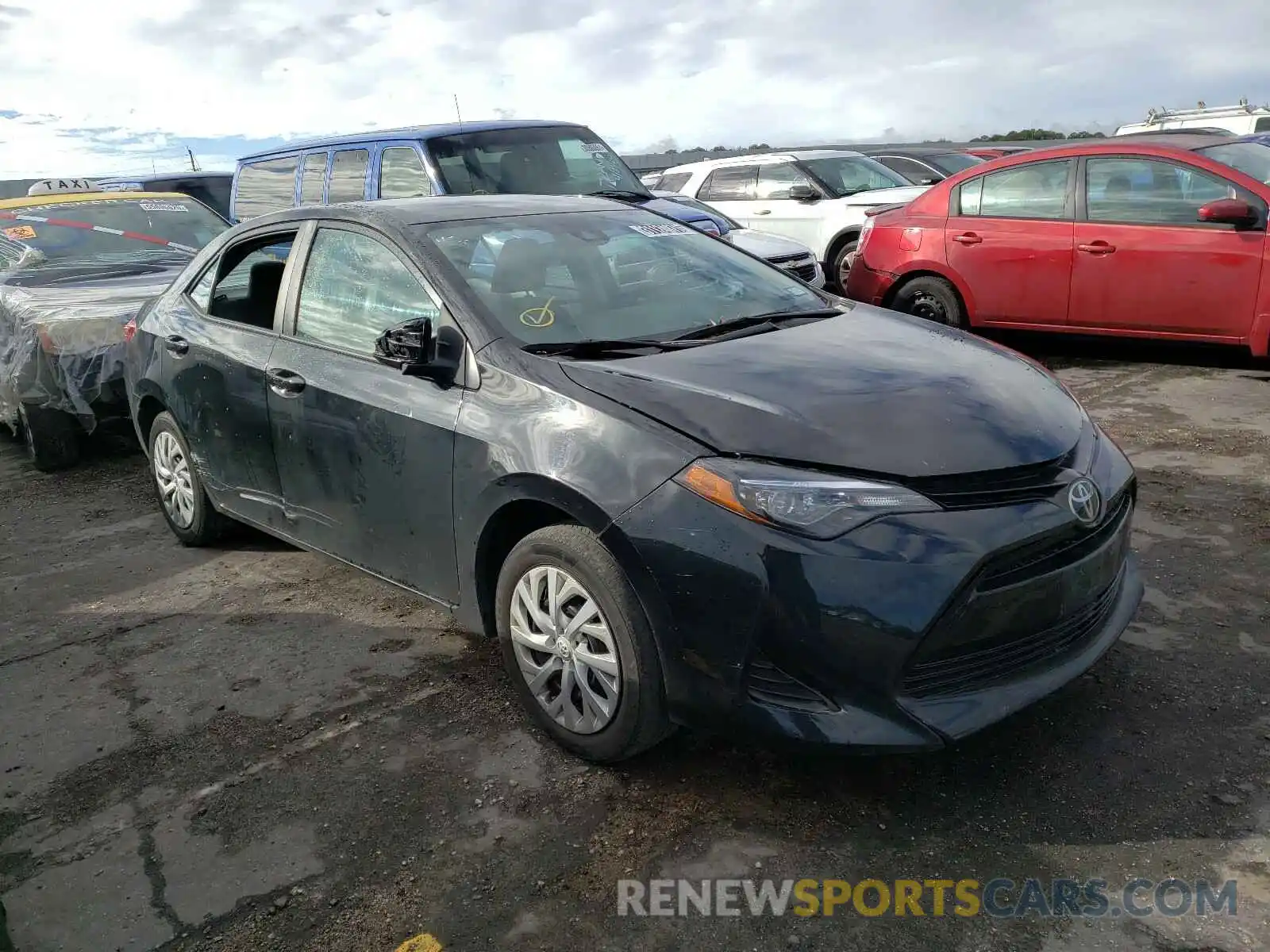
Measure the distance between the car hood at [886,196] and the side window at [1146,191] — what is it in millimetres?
3545

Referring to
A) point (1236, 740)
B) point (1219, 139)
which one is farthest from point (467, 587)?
point (1219, 139)

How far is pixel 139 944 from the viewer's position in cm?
254

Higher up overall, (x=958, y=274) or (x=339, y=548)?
(x=958, y=274)

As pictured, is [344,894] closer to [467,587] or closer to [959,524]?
[467,587]

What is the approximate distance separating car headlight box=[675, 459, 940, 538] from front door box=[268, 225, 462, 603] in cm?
102

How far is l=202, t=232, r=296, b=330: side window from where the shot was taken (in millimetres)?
4434

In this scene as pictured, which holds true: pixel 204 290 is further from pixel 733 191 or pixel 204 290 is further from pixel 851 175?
pixel 851 175

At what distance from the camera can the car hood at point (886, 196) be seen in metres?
11.0

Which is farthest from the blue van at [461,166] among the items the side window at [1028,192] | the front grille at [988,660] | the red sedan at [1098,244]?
the front grille at [988,660]

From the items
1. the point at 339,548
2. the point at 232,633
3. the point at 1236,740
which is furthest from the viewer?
the point at 232,633

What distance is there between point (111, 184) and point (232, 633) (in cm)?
1196

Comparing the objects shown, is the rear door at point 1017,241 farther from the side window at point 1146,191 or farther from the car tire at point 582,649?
the car tire at point 582,649

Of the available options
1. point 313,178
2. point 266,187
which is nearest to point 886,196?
point 313,178

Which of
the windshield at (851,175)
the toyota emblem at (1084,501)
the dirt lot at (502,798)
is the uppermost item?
the windshield at (851,175)
